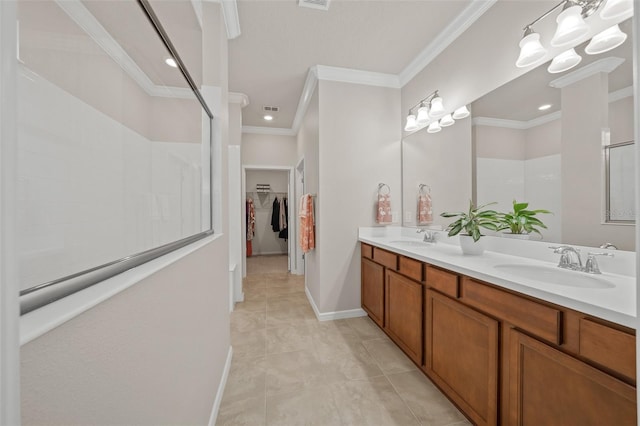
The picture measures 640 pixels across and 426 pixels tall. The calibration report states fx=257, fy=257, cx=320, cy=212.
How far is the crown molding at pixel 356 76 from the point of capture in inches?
106

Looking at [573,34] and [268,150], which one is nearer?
[573,34]

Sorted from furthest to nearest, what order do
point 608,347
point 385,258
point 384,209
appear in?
point 384,209
point 385,258
point 608,347

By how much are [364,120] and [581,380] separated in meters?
2.55

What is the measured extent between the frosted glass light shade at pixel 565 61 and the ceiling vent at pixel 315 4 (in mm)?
1498

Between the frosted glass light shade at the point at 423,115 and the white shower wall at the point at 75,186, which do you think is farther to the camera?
the frosted glass light shade at the point at 423,115

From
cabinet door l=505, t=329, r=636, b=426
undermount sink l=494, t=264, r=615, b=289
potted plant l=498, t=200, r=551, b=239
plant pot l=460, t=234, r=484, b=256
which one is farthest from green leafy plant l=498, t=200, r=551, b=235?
cabinet door l=505, t=329, r=636, b=426

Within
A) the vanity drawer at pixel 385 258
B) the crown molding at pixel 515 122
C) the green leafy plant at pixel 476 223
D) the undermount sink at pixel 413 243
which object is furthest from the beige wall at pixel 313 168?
the crown molding at pixel 515 122

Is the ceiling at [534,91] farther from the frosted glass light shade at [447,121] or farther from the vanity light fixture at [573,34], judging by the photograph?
the frosted glass light shade at [447,121]

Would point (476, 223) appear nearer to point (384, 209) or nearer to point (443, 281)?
point (443, 281)

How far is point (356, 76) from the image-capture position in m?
2.78

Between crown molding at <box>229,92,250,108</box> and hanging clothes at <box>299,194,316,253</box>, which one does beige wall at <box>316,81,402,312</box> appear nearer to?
hanging clothes at <box>299,194,316,253</box>

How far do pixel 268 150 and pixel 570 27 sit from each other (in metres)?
3.90

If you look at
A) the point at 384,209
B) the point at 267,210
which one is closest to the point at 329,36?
the point at 384,209

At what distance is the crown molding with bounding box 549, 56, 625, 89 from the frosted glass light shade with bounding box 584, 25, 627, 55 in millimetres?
50
